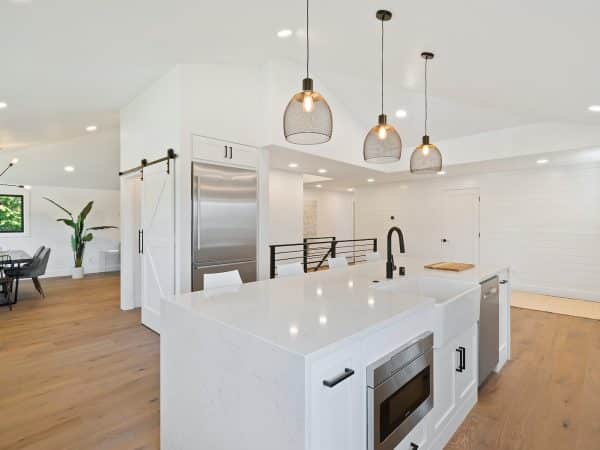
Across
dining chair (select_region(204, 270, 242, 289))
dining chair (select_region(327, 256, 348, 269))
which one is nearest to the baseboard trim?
dining chair (select_region(327, 256, 348, 269))

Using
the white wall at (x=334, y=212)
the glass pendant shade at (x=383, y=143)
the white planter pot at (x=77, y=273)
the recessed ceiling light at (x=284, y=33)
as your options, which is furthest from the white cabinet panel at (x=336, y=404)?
the white wall at (x=334, y=212)

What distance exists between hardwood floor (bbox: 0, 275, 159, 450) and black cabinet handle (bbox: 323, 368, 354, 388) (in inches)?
58.4

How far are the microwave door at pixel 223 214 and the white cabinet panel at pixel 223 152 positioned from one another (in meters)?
0.08

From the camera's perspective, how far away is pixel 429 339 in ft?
5.46

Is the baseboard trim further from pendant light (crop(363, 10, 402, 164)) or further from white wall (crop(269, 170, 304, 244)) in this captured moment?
pendant light (crop(363, 10, 402, 164))

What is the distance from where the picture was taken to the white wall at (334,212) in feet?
32.2

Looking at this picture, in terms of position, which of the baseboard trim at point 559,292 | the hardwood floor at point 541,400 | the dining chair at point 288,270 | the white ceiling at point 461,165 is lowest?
the hardwood floor at point 541,400

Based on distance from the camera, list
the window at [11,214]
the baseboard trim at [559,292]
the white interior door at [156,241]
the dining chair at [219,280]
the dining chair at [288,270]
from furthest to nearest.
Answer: the window at [11,214], the baseboard trim at [559,292], the white interior door at [156,241], the dining chair at [288,270], the dining chair at [219,280]

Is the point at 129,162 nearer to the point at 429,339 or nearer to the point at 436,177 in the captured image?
the point at 429,339

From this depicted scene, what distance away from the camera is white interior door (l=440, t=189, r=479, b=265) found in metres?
6.80

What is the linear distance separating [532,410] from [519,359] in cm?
96

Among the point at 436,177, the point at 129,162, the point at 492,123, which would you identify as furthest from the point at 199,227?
the point at 436,177

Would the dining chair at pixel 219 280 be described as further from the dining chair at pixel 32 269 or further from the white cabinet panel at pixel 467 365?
the dining chair at pixel 32 269

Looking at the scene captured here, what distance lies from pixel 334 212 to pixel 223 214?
6754 millimetres
